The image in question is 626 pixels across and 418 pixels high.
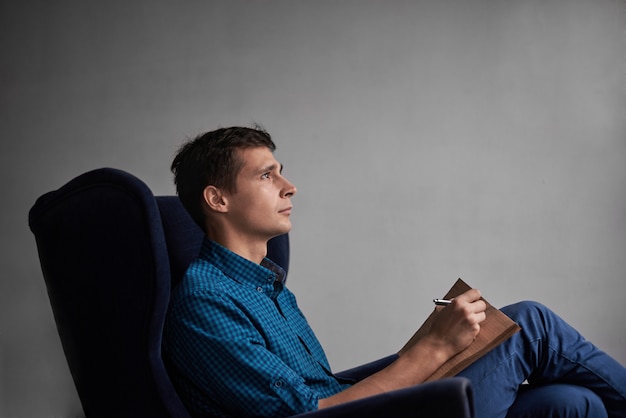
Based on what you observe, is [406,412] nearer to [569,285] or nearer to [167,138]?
[167,138]

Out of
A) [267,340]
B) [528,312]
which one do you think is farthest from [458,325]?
[267,340]

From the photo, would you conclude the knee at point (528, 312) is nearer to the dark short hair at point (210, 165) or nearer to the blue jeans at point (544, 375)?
the blue jeans at point (544, 375)

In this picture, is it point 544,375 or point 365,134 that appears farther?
point 365,134

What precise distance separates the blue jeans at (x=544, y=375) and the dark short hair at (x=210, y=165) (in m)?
0.66

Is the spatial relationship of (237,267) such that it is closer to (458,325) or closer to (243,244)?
(243,244)

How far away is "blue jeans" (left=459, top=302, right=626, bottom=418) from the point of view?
1.42 m

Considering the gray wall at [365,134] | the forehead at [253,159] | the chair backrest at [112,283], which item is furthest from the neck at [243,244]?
the gray wall at [365,134]

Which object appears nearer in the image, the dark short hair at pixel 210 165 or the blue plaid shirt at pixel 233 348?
the blue plaid shirt at pixel 233 348

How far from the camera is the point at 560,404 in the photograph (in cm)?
142

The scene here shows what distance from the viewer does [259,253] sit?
162cm

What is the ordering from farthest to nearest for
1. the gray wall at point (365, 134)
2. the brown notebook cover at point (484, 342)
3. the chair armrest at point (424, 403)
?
1. the gray wall at point (365, 134)
2. the brown notebook cover at point (484, 342)
3. the chair armrest at point (424, 403)

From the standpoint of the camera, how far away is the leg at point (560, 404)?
1.42m

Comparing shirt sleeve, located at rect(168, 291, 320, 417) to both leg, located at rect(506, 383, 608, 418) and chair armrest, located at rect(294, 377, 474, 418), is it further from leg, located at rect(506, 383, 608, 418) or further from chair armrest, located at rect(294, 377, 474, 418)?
leg, located at rect(506, 383, 608, 418)

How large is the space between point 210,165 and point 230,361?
51 cm
